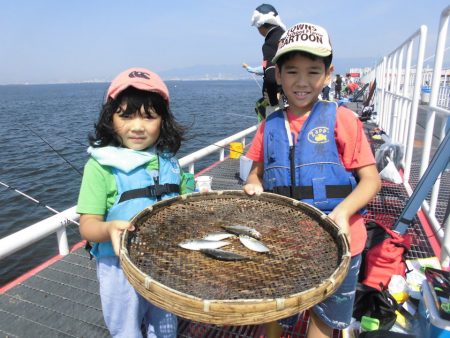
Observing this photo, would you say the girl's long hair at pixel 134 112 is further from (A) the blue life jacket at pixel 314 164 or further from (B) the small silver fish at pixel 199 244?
(B) the small silver fish at pixel 199 244

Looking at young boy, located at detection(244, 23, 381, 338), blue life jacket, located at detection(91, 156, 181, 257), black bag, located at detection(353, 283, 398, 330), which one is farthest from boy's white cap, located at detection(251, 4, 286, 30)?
black bag, located at detection(353, 283, 398, 330)

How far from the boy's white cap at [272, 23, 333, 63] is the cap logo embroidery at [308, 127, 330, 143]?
0.49m

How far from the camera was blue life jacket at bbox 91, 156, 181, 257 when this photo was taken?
219 cm

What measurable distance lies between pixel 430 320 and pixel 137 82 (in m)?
2.68

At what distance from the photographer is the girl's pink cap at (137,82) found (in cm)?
221

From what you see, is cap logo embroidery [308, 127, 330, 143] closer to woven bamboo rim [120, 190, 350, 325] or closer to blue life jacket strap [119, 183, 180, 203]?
woven bamboo rim [120, 190, 350, 325]

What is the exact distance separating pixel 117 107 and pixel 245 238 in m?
1.28

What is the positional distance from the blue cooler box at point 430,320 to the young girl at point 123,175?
208 centimetres

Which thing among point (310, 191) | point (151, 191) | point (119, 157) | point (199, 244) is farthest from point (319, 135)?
point (119, 157)

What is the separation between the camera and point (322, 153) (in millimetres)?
2227

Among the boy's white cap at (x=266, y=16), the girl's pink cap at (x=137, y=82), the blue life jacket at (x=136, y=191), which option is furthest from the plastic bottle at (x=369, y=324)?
the boy's white cap at (x=266, y=16)

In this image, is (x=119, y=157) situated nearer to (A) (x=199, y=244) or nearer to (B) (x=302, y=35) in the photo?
(A) (x=199, y=244)

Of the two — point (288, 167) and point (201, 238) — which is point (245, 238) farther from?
point (288, 167)

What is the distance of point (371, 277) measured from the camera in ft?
10.9
